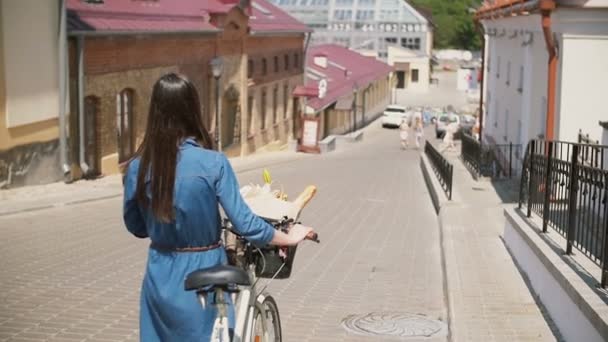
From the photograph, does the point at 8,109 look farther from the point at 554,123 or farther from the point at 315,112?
the point at 315,112

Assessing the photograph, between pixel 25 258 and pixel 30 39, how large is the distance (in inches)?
327

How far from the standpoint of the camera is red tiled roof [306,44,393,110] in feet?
157

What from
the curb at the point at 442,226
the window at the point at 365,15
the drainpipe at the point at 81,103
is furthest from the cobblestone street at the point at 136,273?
the window at the point at 365,15

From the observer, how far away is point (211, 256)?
432 cm

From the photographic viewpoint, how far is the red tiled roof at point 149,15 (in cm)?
2083

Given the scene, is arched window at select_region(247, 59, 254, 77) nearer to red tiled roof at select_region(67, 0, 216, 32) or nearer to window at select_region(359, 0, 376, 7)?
red tiled roof at select_region(67, 0, 216, 32)

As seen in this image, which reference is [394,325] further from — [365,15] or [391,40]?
[391,40]

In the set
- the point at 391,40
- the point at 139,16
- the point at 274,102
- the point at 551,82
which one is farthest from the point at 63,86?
the point at 391,40

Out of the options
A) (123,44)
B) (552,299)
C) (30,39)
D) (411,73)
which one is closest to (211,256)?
(552,299)

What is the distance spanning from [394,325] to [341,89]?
43301 mm

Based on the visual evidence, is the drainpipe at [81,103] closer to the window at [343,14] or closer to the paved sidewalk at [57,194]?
the paved sidewalk at [57,194]

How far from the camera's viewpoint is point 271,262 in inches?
184

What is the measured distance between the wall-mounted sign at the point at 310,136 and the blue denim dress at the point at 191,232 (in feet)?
110

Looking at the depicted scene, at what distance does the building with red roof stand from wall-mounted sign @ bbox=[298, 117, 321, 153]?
3.29 m
